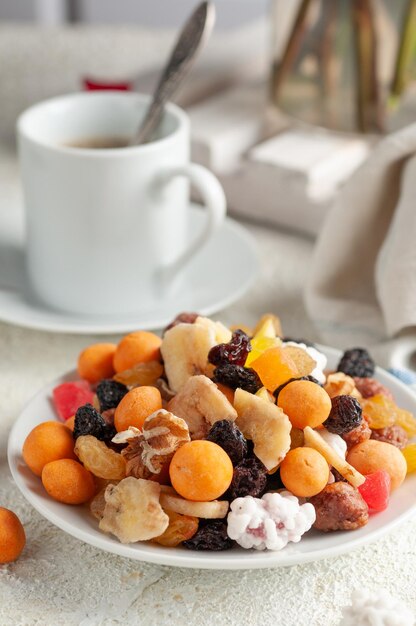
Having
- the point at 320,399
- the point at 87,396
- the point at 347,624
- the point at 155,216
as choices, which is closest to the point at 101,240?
the point at 155,216

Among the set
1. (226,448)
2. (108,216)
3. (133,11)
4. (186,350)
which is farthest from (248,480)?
(133,11)

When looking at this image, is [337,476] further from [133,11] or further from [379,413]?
[133,11]

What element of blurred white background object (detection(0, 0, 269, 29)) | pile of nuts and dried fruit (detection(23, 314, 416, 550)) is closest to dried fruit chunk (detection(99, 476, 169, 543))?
pile of nuts and dried fruit (detection(23, 314, 416, 550))

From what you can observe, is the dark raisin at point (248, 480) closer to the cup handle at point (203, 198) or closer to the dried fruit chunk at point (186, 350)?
the dried fruit chunk at point (186, 350)

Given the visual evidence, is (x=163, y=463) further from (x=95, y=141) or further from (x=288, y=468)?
(x=95, y=141)

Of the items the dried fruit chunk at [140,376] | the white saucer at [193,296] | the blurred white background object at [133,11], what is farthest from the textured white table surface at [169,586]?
the blurred white background object at [133,11]

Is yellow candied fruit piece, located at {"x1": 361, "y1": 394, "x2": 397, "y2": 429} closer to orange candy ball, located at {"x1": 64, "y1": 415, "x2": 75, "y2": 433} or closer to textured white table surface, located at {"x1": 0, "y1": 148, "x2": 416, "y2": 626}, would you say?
textured white table surface, located at {"x1": 0, "y1": 148, "x2": 416, "y2": 626}

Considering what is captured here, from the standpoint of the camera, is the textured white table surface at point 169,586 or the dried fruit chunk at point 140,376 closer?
the textured white table surface at point 169,586
